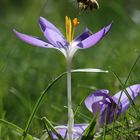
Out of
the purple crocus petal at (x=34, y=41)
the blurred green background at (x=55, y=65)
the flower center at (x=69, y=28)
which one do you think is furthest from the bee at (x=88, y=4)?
the blurred green background at (x=55, y=65)

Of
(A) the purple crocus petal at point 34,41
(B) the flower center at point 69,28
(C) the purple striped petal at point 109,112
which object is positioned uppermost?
(B) the flower center at point 69,28

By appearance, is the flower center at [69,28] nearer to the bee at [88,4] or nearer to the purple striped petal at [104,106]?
the bee at [88,4]

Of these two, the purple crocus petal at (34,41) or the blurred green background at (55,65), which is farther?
the blurred green background at (55,65)

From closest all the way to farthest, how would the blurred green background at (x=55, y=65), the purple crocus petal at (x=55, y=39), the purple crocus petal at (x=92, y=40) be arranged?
1. the purple crocus petal at (x=92, y=40)
2. the purple crocus petal at (x=55, y=39)
3. the blurred green background at (x=55, y=65)

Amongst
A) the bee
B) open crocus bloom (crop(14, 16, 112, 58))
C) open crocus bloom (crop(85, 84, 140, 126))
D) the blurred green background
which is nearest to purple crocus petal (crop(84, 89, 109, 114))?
open crocus bloom (crop(85, 84, 140, 126))

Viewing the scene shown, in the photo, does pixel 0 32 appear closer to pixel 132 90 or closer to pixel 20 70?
pixel 20 70

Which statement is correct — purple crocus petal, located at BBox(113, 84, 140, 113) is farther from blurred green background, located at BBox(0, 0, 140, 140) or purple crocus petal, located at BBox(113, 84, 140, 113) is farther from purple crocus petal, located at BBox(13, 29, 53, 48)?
blurred green background, located at BBox(0, 0, 140, 140)
